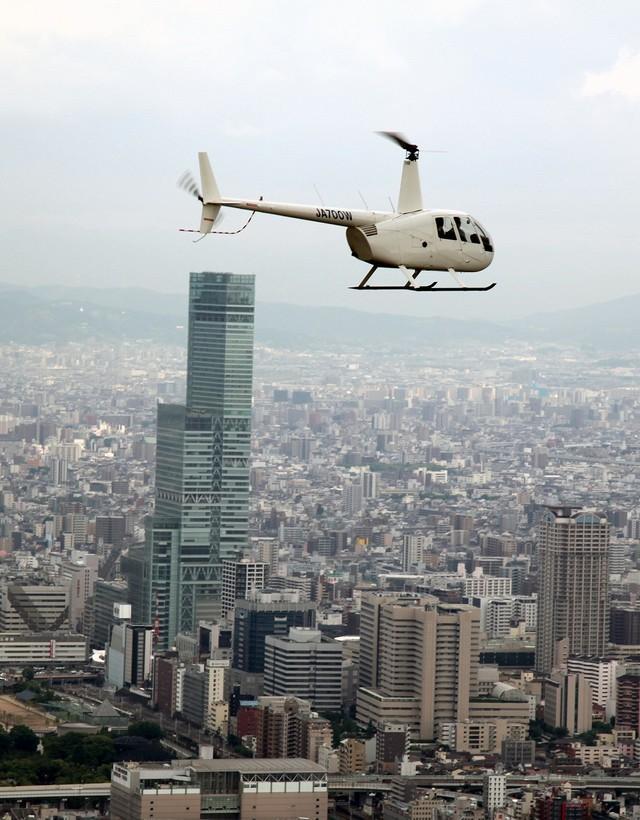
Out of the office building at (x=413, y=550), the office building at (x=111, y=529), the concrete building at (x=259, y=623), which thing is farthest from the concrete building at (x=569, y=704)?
the office building at (x=413, y=550)

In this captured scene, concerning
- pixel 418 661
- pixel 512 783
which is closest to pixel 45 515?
pixel 418 661

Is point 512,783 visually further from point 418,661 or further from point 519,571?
point 519,571

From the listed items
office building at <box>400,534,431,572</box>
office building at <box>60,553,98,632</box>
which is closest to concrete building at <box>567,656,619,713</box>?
office building at <box>60,553,98,632</box>

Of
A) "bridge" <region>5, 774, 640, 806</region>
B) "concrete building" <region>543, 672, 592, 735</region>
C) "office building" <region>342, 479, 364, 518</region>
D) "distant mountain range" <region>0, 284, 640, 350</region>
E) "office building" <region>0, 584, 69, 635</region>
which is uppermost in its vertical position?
"distant mountain range" <region>0, 284, 640, 350</region>

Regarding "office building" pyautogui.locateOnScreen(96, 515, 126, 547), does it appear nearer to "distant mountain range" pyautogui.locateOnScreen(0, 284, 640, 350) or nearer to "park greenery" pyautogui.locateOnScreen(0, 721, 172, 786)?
"distant mountain range" pyautogui.locateOnScreen(0, 284, 640, 350)

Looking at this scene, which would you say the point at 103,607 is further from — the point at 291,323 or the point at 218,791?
the point at 291,323

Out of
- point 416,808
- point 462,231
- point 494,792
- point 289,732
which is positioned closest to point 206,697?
point 289,732
